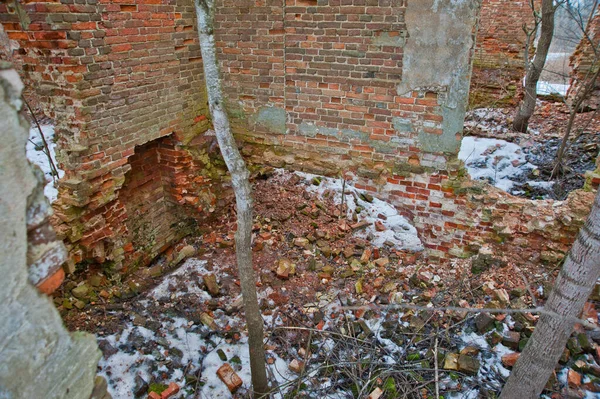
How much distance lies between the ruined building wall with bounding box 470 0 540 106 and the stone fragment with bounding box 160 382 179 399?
9223 mm

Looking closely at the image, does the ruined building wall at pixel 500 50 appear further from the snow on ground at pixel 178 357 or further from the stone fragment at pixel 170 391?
the stone fragment at pixel 170 391

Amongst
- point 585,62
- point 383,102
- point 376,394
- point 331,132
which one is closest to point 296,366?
point 376,394

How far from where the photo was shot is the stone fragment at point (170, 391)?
9.89 ft

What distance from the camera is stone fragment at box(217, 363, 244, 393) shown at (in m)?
3.11

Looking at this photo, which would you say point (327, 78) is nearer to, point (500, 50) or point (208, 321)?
point (208, 321)

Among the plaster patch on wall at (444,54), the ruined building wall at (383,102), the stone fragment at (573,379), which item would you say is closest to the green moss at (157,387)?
the ruined building wall at (383,102)

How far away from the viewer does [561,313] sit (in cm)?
243

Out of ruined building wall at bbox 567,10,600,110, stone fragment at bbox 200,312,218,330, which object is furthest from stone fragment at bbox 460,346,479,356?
ruined building wall at bbox 567,10,600,110

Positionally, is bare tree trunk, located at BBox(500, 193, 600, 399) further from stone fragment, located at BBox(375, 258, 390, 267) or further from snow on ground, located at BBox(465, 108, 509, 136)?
snow on ground, located at BBox(465, 108, 509, 136)

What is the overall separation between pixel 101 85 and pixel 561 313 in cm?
410

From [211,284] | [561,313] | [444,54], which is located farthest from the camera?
[211,284]

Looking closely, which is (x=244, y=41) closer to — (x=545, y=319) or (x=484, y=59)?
(x=545, y=319)

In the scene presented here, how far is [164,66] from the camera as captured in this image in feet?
13.9

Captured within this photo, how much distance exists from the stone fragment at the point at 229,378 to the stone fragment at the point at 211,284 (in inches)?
35.4
